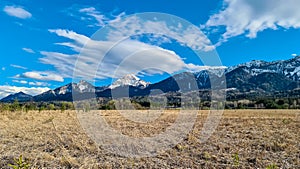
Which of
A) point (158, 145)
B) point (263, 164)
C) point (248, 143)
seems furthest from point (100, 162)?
point (248, 143)

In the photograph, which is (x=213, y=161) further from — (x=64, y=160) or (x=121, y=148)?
(x=64, y=160)

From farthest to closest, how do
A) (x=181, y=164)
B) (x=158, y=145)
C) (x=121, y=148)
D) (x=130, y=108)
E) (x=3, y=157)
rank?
(x=130, y=108)
(x=158, y=145)
(x=121, y=148)
(x=3, y=157)
(x=181, y=164)

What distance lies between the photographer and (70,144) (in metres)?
11.3

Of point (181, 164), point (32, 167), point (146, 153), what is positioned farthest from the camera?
point (146, 153)

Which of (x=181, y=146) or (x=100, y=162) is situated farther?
(x=181, y=146)

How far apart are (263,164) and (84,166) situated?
547cm

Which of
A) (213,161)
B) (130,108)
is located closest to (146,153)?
(213,161)

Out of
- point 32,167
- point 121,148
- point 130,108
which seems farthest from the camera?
point 130,108

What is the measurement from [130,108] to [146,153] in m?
39.4

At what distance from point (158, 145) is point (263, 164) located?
14.9 feet

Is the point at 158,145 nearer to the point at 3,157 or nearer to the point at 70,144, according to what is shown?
the point at 70,144

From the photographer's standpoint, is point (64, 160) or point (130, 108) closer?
point (64, 160)

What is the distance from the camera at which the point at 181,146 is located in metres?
11.3

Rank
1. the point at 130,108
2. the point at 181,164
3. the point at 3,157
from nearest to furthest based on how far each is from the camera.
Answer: the point at 181,164
the point at 3,157
the point at 130,108
